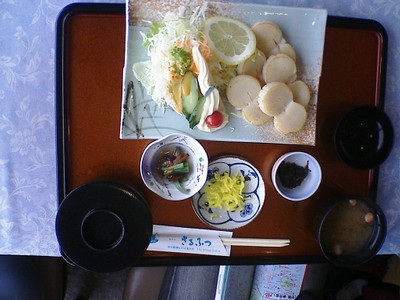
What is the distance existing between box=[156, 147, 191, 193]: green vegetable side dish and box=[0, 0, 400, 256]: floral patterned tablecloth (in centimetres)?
34

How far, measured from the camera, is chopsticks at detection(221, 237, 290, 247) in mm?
1230

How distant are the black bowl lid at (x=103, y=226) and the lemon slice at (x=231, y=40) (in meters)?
0.48

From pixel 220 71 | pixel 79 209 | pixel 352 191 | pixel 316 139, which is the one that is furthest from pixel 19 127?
pixel 352 191

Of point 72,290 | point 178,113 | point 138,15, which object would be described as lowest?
point 72,290

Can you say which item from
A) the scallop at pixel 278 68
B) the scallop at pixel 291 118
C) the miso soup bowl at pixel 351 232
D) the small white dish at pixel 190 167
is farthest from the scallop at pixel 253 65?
the miso soup bowl at pixel 351 232

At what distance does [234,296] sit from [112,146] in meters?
0.79

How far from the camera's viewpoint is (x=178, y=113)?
1135mm

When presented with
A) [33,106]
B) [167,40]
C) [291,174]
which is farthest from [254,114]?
[33,106]

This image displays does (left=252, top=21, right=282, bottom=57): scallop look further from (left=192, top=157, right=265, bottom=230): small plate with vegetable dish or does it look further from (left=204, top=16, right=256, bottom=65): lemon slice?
(left=192, top=157, right=265, bottom=230): small plate with vegetable dish

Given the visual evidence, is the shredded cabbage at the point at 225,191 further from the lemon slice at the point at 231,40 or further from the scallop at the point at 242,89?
the lemon slice at the point at 231,40

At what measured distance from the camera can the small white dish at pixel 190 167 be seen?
1134 millimetres

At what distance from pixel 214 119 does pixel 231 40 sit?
0.23 m

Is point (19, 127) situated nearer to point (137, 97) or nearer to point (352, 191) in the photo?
point (137, 97)

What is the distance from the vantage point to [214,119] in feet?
3.62
